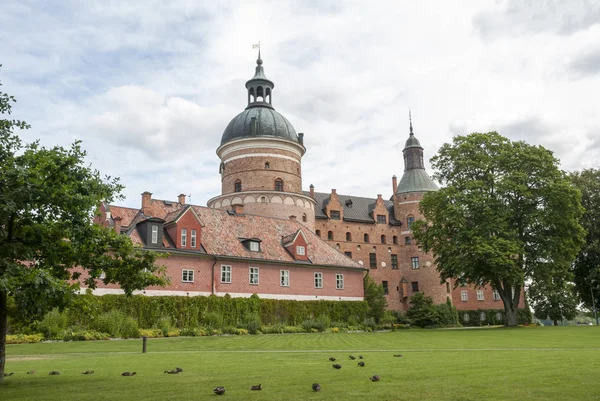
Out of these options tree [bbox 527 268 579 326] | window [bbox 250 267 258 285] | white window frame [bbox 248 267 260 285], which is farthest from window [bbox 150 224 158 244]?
tree [bbox 527 268 579 326]

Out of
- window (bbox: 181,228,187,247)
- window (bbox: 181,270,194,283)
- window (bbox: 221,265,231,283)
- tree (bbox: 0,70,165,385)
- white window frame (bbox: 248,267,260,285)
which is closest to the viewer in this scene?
tree (bbox: 0,70,165,385)

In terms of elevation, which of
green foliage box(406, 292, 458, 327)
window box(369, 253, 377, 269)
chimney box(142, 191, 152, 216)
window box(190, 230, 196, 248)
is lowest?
green foliage box(406, 292, 458, 327)

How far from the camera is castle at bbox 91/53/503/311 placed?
124 ft

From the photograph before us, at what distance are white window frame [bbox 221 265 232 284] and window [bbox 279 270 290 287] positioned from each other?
4158 mm

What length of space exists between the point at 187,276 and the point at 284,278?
7769mm

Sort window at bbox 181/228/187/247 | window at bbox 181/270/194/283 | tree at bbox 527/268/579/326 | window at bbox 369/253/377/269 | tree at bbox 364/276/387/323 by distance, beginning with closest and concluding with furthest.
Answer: window at bbox 181/270/194/283
window at bbox 181/228/187/247
tree at bbox 364/276/387/323
window at bbox 369/253/377/269
tree at bbox 527/268/579/326

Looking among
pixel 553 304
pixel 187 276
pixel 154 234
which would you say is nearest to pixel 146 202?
pixel 154 234

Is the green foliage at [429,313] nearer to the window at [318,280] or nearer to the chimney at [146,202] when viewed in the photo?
the window at [318,280]

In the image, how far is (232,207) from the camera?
52.7m

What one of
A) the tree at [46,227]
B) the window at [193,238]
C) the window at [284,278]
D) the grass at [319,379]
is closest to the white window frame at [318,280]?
the window at [284,278]

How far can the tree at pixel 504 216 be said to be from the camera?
38.8 metres

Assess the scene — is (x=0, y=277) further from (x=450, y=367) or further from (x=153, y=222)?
(x=153, y=222)

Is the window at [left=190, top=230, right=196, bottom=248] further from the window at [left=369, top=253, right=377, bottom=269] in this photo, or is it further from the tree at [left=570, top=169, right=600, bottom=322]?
the tree at [left=570, top=169, right=600, bottom=322]

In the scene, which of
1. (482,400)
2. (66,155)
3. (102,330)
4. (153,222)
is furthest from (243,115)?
(482,400)
